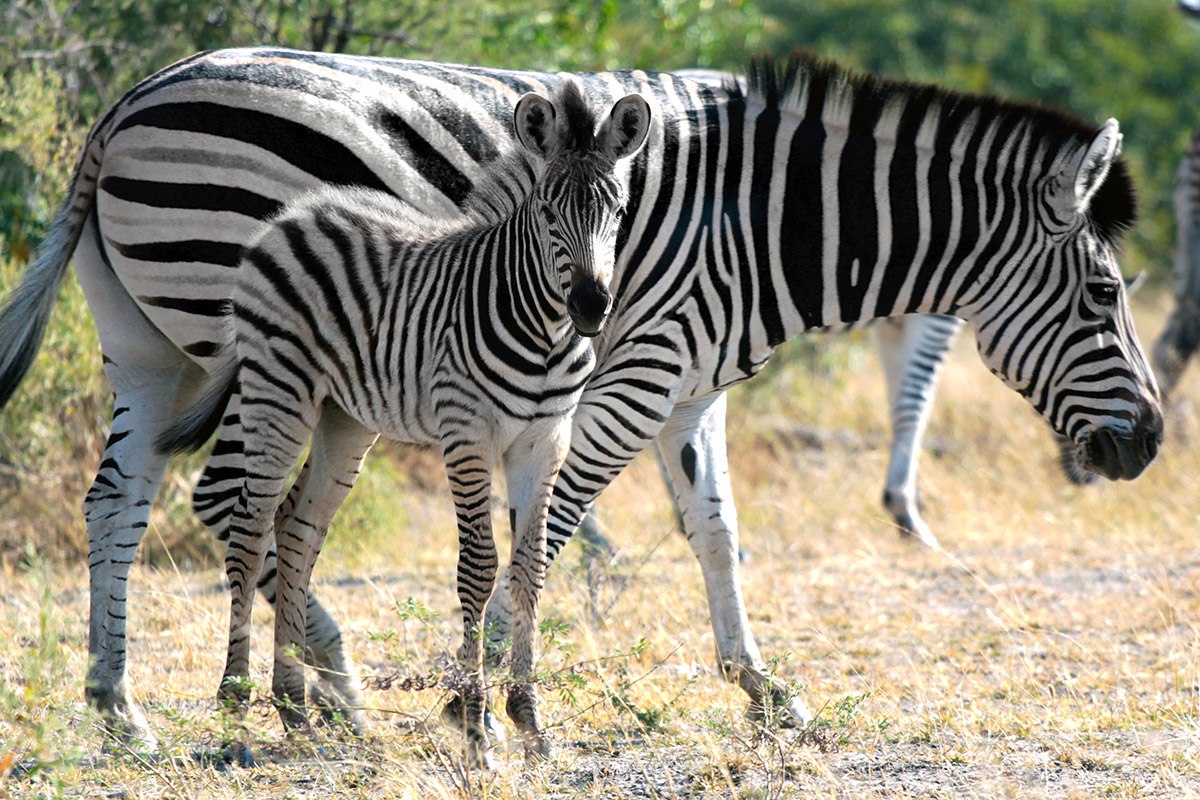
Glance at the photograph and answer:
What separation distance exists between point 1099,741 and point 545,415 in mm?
2237

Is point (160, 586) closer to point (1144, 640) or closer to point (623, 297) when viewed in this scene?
point (623, 297)

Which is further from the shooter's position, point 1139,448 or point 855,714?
point 1139,448

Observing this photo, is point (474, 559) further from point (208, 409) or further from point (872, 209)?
point (872, 209)

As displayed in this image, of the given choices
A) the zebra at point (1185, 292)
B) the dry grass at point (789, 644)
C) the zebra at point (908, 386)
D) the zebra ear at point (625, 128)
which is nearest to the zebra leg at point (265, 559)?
the dry grass at point (789, 644)

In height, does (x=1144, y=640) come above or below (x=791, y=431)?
below

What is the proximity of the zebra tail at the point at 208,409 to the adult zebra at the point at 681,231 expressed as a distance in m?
0.31

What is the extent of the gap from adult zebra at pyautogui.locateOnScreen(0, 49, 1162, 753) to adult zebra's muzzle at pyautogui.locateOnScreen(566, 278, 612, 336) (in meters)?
1.17

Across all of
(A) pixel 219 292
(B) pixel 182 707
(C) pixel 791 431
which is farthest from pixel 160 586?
(C) pixel 791 431

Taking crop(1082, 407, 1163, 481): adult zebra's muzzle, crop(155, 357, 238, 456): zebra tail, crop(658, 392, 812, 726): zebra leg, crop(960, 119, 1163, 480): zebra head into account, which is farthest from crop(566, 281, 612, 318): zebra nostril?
Result: crop(1082, 407, 1163, 481): adult zebra's muzzle

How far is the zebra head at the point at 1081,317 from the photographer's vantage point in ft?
15.6

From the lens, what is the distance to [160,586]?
6.47 metres

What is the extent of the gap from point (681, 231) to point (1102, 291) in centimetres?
166

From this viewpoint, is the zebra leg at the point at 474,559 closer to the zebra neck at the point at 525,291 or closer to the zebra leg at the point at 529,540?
the zebra leg at the point at 529,540

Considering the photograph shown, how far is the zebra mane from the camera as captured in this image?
4.78 metres
